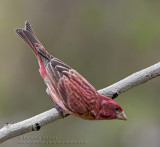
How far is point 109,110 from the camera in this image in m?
5.48

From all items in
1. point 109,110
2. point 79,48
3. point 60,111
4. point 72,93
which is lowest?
point 109,110

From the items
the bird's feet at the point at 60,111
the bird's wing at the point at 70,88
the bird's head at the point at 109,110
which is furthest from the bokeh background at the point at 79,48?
the bird's feet at the point at 60,111

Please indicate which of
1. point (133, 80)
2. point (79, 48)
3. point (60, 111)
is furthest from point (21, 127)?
point (79, 48)

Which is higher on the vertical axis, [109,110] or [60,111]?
[60,111]

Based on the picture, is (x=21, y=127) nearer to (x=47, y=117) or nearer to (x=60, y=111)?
(x=47, y=117)

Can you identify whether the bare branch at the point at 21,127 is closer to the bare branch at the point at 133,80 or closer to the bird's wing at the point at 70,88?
the bird's wing at the point at 70,88

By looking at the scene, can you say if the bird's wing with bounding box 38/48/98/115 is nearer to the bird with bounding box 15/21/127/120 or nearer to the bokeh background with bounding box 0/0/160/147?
the bird with bounding box 15/21/127/120

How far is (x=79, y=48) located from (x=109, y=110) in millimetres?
3279

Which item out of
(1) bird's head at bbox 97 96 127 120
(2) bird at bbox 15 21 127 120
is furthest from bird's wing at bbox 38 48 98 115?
(1) bird's head at bbox 97 96 127 120

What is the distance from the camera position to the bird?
5449mm

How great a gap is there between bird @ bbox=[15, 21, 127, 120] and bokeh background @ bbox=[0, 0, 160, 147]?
2.12 m

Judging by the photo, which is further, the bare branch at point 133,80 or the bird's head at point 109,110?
the bird's head at point 109,110

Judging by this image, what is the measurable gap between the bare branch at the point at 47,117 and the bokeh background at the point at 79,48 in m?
2.58

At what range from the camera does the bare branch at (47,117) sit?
15.8 feet
